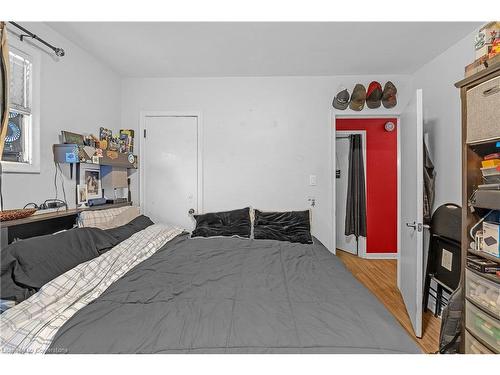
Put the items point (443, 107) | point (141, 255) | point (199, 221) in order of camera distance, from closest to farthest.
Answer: point (141, 255) < point (443, 107) < point (199, 221)

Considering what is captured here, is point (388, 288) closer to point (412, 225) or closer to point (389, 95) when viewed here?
point (412, 225)

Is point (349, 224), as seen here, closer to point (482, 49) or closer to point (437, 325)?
point (437, 325)

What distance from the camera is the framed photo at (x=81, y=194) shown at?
2.28 m

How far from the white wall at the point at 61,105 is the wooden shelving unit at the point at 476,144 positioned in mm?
2906

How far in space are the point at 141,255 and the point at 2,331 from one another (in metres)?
0.90

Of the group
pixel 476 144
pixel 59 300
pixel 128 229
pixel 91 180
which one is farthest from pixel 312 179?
pixel 59 300

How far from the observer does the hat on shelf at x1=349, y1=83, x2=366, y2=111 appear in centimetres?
280

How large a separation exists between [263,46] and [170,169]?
1.69m

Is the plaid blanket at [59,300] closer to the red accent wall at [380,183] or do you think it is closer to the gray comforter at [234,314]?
the gray comforter at [234,314]

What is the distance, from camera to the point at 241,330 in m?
1.02

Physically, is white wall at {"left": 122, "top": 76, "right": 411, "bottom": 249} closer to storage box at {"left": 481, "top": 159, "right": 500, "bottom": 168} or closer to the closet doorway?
the closet doorway

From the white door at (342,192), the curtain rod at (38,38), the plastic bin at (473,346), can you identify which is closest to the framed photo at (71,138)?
the curtain rod at (38,38)

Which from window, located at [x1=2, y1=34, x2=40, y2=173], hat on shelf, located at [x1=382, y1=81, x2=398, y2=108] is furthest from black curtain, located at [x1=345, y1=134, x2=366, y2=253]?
window, located at [x1=2, y1=34, x2=40, y2=173]

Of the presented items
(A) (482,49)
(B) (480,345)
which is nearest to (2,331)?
(B) (480,345)
